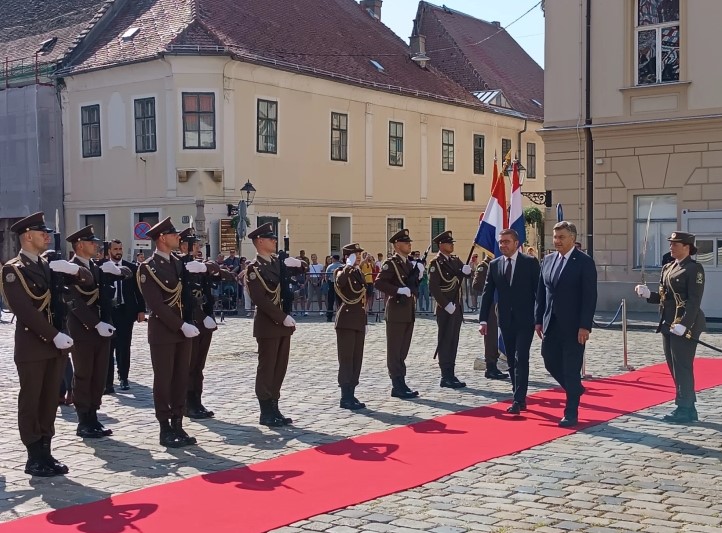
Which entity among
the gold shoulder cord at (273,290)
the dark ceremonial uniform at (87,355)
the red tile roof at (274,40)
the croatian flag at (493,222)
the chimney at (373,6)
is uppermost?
the chimney at (373,6)

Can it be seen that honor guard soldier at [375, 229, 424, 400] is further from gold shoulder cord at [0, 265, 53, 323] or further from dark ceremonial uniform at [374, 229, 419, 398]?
gold shoulder cord at [0, 265, 53, 323]

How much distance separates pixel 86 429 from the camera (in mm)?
9320

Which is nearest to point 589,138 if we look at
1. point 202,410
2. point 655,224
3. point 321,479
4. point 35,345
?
point 655,224

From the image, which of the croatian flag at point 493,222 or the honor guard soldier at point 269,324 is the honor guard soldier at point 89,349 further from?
the croatian flag at point 493,222

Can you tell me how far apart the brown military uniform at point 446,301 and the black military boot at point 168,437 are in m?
4.22

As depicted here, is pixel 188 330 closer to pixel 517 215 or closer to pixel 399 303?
pixel 399 303

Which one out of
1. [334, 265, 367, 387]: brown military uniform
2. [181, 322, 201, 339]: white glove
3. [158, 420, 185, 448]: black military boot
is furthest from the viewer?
[334, 265, 367, 387]: brown military uniform

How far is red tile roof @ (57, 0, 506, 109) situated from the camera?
2960 centimetres

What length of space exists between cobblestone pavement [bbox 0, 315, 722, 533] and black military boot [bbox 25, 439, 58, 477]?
96mm

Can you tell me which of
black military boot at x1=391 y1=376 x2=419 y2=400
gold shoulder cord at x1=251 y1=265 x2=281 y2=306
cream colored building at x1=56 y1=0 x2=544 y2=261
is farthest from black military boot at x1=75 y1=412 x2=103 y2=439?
cream colored building at x1=56 y1=0 x2=544 y2=261

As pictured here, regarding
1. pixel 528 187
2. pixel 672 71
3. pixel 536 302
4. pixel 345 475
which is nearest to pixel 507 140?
pixel 528 187

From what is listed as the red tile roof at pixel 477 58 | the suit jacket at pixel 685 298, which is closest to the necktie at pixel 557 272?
the suit jacket at pixel 685 298

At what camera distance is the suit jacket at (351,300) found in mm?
10820

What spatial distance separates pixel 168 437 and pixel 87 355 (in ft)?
4.36
